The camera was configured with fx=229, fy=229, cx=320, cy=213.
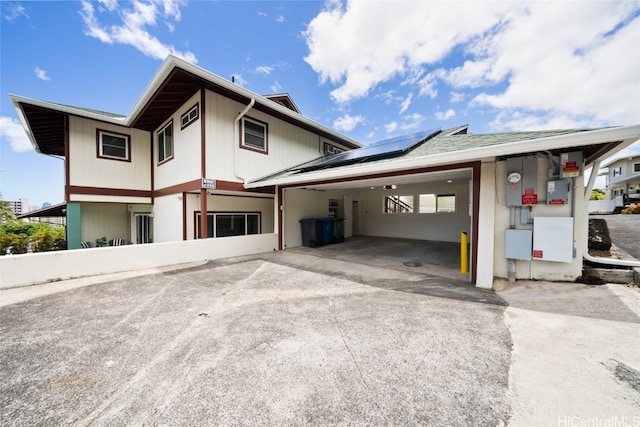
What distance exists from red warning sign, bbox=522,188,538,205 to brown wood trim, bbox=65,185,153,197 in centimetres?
1202

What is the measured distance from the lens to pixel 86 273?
493 centimetres

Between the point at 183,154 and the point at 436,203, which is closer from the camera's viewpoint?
the point at 183,154

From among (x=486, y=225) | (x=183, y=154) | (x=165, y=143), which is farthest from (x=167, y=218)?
(x=486, y=225)

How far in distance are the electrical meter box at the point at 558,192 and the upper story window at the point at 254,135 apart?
24.8 feet

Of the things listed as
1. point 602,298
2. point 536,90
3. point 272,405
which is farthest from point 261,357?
point 536,90

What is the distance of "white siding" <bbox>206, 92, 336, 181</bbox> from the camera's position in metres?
6.79

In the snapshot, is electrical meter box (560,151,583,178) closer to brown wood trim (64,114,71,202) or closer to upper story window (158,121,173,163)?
upper story window (158,121,173,163)

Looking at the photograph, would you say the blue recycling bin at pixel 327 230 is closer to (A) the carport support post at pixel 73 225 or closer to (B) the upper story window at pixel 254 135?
(B) the upper story window at pixel 254 135

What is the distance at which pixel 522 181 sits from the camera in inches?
163

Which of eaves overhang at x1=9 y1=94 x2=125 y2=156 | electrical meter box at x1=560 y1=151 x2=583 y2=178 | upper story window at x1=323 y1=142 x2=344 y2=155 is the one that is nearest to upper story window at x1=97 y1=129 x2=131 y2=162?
eaves overhang at x1=9 y1=94 x2=125 y2=156

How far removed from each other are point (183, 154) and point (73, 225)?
16.6ft

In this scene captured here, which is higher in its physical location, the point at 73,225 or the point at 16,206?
the point at 16,206

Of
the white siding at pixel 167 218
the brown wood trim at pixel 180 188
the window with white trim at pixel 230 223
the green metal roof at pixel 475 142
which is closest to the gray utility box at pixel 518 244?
the green metal roof at pixel 475 142

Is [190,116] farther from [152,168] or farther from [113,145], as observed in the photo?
[113,145]
